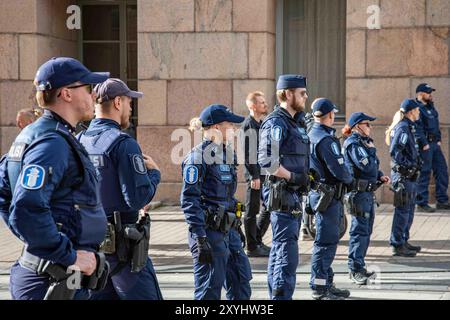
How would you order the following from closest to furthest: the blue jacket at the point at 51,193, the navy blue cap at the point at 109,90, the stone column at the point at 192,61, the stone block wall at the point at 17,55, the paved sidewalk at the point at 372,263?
the blue jacket at the point at 51,193 → the navy blue cap at the point at 109,90 → the paved sidewalk at the point at 372,263 → the stone column at the point at 192,61 → the stone block wall at the point at 17,55

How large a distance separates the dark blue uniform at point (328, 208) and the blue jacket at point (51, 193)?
4.28 m

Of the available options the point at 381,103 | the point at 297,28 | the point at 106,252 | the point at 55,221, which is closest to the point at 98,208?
the point at 55,221

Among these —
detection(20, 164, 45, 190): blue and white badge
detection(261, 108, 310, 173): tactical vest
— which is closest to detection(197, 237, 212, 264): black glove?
detection(261, 108, 310, 173): tactical vest

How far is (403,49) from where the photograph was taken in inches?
608

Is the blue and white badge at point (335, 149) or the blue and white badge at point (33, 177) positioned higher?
the blue and white badge at point (33, 177)

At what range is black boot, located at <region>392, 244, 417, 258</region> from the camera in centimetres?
1113

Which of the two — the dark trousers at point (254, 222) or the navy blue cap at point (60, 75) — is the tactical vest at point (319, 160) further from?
the navy blue cap at point (60, 75)

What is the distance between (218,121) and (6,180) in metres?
3.00

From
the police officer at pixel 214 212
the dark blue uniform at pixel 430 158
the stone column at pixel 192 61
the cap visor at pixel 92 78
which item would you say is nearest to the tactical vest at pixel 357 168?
the police officer at pixel 214 212

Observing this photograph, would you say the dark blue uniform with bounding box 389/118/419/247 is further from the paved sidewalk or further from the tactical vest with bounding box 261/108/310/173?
the tactical vest with bounding box 261/108/310/173

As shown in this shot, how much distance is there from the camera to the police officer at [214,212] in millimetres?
7145

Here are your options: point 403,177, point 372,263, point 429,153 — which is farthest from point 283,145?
point 429,153

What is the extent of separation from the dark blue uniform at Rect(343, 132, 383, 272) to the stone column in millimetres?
5883
